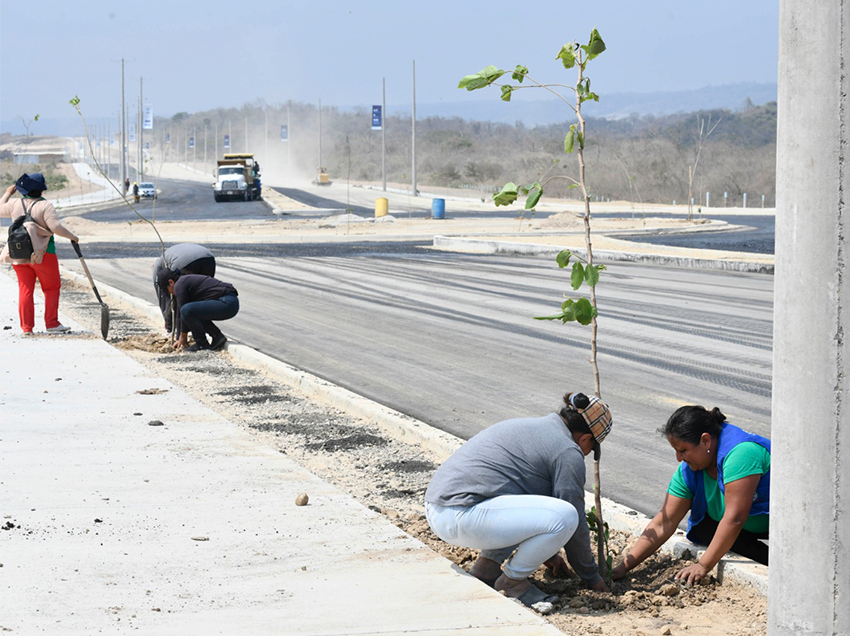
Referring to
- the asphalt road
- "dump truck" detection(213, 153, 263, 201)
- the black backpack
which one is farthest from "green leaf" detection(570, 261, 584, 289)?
"dump truck" detection(213, 153, 263, 201)

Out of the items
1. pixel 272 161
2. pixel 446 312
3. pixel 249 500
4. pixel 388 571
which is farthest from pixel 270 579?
pixel 272 161

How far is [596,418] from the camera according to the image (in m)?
4.80

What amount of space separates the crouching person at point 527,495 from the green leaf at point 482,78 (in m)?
1.44

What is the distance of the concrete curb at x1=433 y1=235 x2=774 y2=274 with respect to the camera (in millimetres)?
24422

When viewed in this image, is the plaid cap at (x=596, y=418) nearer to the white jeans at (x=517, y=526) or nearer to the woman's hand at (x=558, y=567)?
the white jeans at (x=517, y=526)

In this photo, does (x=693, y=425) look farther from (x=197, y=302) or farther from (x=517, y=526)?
(x=197, y=302)

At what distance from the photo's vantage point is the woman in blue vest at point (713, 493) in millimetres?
4820

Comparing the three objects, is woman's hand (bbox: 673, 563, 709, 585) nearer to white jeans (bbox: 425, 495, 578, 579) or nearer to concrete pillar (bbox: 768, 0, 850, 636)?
white jeans (bbox: 425, 495, 578, 579)

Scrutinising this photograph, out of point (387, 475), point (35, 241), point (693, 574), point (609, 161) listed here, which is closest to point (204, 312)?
point (35, 241)

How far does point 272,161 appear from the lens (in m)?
157

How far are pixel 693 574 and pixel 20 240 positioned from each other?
9.20m

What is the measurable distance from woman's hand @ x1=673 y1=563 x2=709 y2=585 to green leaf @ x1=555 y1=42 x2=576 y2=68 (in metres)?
2.41

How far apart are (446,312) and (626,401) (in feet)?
24.1

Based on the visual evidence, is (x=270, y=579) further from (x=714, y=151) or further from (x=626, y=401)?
(x=714, y=151)
